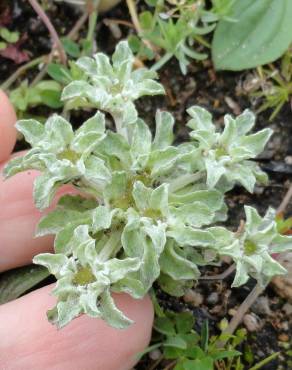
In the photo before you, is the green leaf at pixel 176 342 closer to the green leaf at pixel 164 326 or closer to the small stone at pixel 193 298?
the green leaf at pixel 164 326

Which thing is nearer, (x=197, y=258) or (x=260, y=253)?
(x=260, y=253)

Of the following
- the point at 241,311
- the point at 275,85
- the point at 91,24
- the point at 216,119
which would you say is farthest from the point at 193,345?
the point at 91,24

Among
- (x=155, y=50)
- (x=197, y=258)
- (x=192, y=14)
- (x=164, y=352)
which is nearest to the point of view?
(x=197, y=258)

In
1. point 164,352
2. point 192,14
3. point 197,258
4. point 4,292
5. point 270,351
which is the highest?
point 192,14

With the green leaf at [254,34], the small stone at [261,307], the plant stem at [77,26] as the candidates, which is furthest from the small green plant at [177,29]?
the small stone at [261,307]

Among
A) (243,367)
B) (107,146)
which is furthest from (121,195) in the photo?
(243,367)

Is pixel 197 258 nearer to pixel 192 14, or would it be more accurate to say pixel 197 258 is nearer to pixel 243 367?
pixel 243 367

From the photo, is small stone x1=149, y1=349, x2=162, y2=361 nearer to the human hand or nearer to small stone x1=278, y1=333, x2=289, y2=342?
the human hand
